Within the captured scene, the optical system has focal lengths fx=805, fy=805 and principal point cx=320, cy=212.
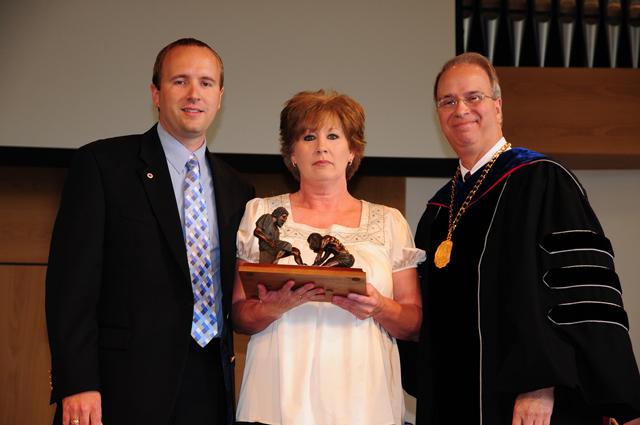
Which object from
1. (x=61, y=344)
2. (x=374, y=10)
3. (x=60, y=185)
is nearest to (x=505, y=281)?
(x=61, y=344)

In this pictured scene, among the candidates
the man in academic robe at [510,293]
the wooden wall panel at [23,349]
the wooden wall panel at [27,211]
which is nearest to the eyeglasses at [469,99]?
the man in academic robe at [510,293]

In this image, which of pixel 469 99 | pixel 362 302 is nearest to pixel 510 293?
pixel 362 302

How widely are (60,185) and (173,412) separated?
3.33m

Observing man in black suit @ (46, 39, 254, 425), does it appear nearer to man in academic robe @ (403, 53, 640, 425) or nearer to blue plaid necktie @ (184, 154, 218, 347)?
blue plaid necktie @ (184, 154, 218, 347)

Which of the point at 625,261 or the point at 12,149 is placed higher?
the point at 12,149

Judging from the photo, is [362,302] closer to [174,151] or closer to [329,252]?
[329,252]

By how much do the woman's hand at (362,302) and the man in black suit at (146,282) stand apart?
0.48 metres

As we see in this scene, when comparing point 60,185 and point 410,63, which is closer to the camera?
point 410,63

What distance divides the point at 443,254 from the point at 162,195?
1.12m

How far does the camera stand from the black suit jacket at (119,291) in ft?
8.84

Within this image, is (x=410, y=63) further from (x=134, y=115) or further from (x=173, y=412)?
(x=173, y=412)

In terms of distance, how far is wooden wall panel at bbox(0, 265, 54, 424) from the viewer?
5551mm

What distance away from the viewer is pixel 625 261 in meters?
5.90

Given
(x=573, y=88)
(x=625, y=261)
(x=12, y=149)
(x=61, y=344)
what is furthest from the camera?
(x=625, y=261)
